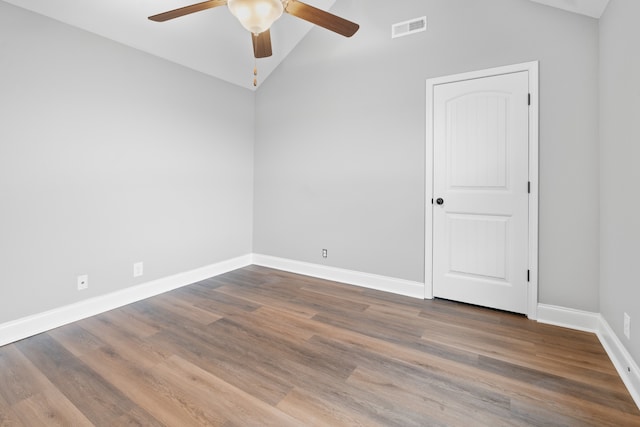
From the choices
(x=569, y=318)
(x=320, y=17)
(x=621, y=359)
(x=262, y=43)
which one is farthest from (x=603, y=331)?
(x=262, y=43)

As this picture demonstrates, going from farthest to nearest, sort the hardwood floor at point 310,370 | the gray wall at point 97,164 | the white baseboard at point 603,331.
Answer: the gray wall at point 97,164
the white baseboard at point 603,331
the hardwood floor at point 310,370

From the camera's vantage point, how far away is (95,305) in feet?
8.59

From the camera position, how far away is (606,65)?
205cm

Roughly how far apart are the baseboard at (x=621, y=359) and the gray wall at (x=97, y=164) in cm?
365

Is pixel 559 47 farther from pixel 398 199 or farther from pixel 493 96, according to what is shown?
pixel 398 199

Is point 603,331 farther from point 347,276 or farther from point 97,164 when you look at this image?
point 97,164

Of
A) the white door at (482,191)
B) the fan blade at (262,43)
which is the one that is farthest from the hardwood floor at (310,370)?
the fan blade at (262,43)

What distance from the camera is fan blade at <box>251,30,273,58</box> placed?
2102 millimetres

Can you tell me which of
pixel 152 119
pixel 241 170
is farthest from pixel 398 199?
pixel 152 119

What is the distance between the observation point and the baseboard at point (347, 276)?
3.05 metres

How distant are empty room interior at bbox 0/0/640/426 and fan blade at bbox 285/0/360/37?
0.05 ft

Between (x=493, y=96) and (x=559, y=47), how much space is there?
525 mm

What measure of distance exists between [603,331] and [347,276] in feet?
7.00

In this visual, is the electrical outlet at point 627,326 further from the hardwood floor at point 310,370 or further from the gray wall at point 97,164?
the gray wall at point 97,164
